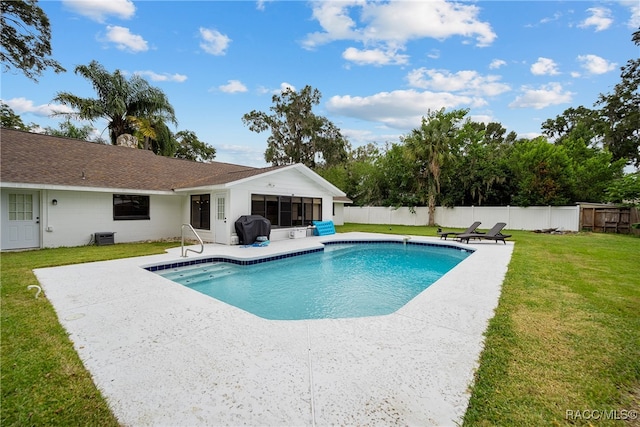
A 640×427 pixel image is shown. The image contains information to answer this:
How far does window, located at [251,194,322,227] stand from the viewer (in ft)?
40.8

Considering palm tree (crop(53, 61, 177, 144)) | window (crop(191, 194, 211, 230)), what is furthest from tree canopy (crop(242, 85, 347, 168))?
window (crop(191, 194, 211, 230))

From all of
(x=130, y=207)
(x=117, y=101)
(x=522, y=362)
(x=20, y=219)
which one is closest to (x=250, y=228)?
(x=130, y=207)

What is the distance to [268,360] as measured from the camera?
2.90m

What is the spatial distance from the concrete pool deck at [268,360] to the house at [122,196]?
262 inches

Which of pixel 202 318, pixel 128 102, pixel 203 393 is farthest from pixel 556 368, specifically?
pixel 128 102

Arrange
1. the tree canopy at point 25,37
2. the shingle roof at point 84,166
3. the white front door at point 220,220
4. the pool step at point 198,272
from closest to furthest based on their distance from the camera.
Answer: the pool step at point 198,272 → the shingle roof at point 84,166 → the white front door at point 220,220 → the tree canopy at point 25,37

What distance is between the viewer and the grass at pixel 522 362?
7.02 ft

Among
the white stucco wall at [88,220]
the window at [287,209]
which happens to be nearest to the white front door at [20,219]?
the white stucco wall at [88,220]

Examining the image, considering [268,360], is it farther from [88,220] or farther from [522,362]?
[88,220]

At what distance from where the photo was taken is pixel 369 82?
683 inches

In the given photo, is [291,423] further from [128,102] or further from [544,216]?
[128,102]

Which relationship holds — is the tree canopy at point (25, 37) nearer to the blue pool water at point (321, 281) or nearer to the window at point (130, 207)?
the window at point (130, 207)

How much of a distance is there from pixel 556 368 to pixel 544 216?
19.4 metres

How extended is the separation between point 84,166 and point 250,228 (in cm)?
686
